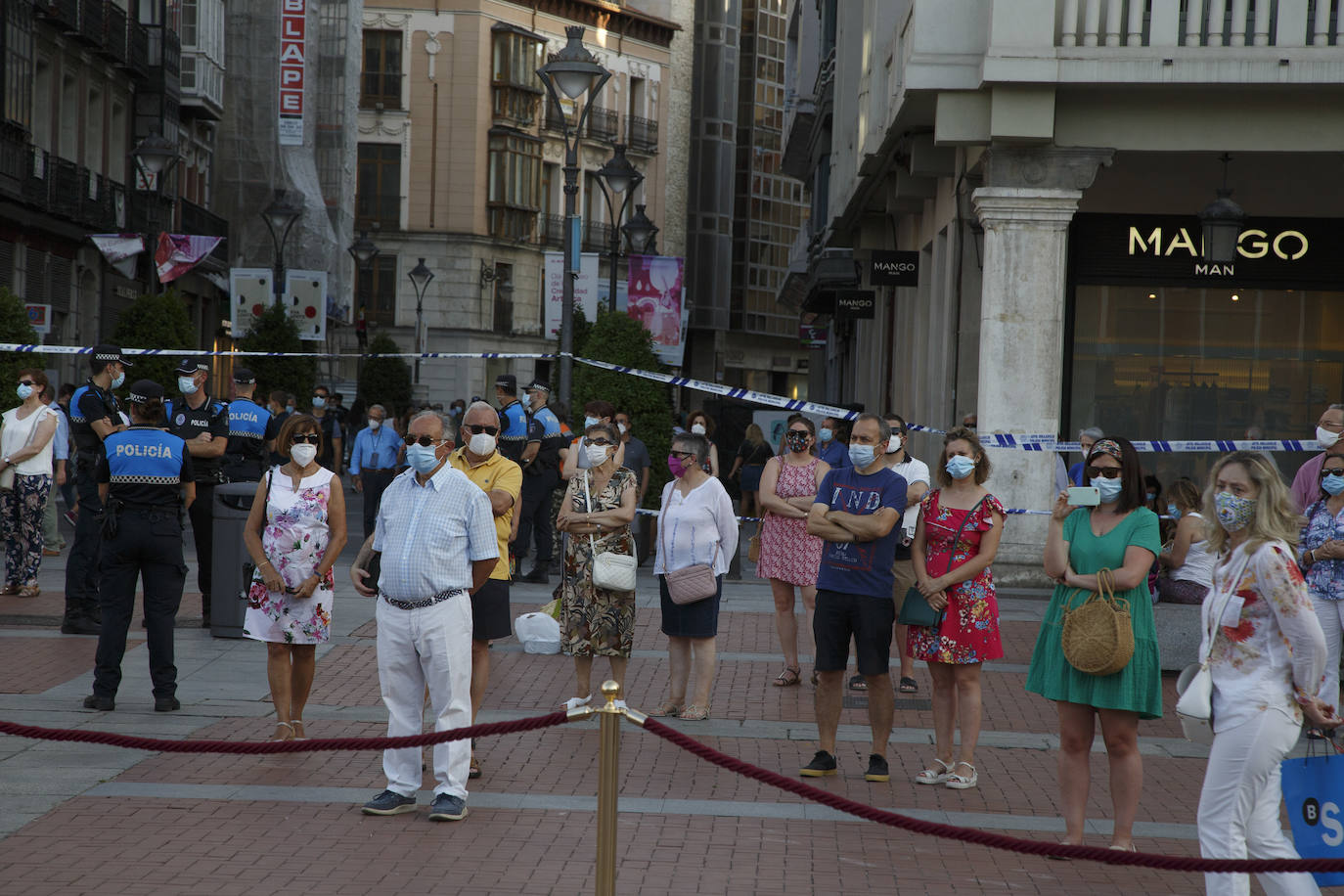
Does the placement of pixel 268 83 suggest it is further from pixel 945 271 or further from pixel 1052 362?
pixel 1052 362

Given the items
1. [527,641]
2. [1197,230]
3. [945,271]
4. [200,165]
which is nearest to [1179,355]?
[1197,230]

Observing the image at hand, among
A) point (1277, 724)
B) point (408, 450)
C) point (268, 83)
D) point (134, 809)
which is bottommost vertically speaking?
point (134, 809)

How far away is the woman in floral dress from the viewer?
29.1ft

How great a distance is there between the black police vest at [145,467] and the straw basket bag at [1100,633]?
550 centimetres

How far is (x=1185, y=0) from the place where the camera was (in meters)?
16.4

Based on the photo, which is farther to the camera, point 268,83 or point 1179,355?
point 268,83

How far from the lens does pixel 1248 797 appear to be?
224 inches

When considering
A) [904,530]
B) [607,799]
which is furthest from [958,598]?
[607,799]

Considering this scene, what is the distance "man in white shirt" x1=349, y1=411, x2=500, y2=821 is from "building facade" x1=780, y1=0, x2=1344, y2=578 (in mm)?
9861

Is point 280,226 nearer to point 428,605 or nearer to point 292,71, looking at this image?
point 292,71

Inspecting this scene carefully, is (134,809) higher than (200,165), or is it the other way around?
(200,165)

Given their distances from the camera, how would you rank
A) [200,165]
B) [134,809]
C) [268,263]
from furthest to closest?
[268,263] → [200,165] → [134,809]

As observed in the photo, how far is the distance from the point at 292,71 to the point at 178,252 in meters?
14.8

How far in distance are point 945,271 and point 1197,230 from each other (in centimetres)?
294
